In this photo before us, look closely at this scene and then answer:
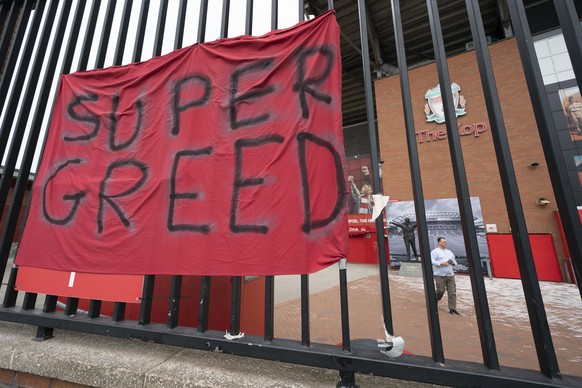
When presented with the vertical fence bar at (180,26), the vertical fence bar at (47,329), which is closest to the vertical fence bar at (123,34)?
the vertical fence bar at (180,26)

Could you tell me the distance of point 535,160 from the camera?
10.4m

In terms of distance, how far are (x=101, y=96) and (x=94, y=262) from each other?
1.39 meters

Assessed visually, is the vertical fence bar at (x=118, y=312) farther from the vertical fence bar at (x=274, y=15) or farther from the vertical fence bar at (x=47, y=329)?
the vertical fence bar at (x=274, y=15)

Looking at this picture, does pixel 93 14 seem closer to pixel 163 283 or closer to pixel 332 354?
pixel 163 283

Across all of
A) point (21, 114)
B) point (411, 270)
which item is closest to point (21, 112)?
point (21, 114)

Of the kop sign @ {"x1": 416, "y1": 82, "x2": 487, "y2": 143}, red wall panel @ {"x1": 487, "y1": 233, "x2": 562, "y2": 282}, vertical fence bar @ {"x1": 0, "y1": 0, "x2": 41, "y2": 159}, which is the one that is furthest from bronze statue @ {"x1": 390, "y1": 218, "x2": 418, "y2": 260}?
vertical fence bar @ {"x1": 0, "y1": 0, "x2": 41, "y2": 159}

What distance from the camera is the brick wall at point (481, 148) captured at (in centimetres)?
1038

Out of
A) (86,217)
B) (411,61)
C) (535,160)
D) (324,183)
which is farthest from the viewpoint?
(411,61)

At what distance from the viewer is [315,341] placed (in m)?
4.43

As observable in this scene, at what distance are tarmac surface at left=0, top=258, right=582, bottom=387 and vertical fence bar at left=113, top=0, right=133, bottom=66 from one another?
7.35 feet

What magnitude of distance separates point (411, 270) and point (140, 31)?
11.2 metres

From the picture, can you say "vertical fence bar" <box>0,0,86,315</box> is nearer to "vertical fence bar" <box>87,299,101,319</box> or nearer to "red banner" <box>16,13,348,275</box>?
"red banner" <box>16,13,348,275</box>

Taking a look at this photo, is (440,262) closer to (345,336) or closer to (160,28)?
(345,336)

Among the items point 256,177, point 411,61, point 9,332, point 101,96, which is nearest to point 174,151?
point 256,177
